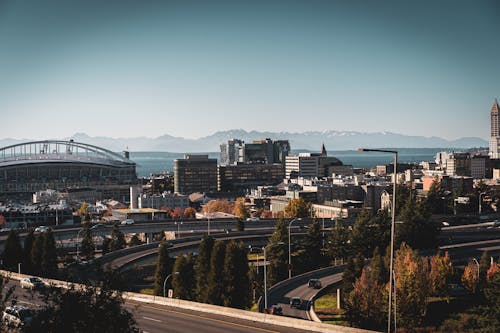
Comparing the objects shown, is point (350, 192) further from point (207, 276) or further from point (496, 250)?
point (207, 276)

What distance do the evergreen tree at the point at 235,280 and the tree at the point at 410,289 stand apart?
10943mm

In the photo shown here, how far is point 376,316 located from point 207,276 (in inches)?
483

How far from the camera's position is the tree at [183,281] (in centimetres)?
4722

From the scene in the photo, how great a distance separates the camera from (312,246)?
67.8 m

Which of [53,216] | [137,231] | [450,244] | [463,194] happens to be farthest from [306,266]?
[463,194]

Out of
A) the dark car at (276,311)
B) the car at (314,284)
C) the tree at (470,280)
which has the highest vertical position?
the dark car at (276,311)

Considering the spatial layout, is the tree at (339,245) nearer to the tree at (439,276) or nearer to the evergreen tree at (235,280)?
the tree at (439,276)

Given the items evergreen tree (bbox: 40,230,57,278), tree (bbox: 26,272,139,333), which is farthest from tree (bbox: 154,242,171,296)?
tree (bbox: 26,272,139,333)

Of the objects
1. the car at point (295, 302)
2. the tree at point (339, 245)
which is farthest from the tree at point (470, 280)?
the car at point (295, 302)

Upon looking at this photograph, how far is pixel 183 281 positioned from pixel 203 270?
188 cm

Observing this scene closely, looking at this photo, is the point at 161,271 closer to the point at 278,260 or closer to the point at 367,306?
the point at 278,260

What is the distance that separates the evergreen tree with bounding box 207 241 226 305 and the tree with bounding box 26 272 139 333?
23.3 m

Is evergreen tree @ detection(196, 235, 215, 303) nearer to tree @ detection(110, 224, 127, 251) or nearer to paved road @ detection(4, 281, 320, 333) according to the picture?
paved road @ detection(4, 281, 320, 333)

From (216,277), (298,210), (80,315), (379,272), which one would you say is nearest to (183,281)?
(216,277)
